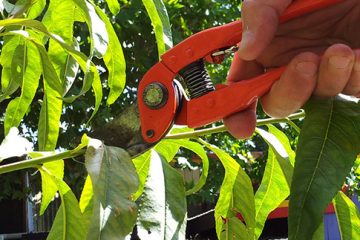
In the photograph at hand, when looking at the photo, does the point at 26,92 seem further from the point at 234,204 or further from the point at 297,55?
the point at 297,55

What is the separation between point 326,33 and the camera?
75 cm

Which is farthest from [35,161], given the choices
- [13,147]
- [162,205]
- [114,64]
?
[114,64]

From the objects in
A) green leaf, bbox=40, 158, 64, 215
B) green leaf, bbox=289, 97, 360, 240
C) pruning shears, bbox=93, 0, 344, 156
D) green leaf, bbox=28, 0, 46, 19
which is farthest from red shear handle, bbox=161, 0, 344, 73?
green leaf, bbox=28, 0, 46, 19

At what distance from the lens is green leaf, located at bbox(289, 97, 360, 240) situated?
55cm

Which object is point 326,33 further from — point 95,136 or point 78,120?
point 78,120

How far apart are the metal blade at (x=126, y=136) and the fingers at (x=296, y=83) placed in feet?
0.66

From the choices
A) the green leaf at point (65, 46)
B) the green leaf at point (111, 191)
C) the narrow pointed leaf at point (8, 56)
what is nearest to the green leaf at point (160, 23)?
the green leaf at point (65, 46)

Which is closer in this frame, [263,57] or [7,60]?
[263,57]

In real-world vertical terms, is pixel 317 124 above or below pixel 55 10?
below

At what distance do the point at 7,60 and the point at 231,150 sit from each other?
2.62 metres

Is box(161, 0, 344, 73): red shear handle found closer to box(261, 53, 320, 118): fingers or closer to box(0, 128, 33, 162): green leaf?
box(261, 53, 320, 118): fingers

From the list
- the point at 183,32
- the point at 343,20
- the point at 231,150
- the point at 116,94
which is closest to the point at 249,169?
the point at 231,150

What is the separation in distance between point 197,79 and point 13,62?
343 millimetres

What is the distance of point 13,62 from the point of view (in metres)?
1.00
